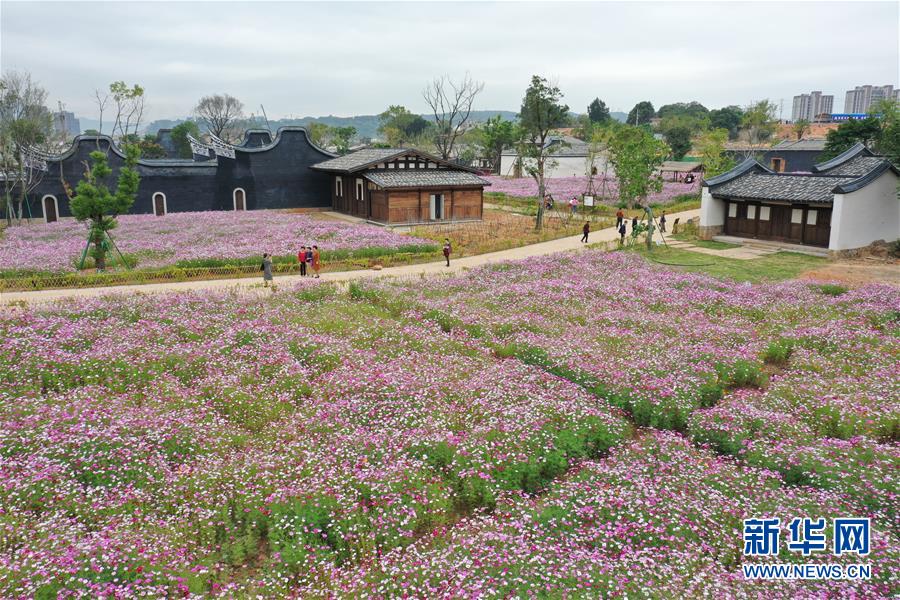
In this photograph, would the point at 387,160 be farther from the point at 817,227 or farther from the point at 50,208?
the point at 817,227

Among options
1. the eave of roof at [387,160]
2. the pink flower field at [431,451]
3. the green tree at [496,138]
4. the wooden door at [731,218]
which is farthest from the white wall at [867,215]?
the green tree at [496,138]

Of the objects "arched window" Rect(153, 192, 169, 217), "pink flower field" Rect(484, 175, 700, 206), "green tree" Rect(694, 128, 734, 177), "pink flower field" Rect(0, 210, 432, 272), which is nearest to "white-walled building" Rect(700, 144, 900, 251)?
"green tree" Rect(694, 128, 734, 177)

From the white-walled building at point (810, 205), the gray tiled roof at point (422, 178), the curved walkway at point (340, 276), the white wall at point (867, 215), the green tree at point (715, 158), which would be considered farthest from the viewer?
the green tree at point (715, 158)

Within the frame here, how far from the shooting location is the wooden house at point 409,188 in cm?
4391

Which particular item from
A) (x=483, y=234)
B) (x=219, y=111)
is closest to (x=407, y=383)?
(x=483, y=234)

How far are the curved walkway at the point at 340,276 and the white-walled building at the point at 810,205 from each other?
277 inches

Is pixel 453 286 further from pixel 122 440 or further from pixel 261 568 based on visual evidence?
pixel 261 568

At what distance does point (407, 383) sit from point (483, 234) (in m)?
26.7

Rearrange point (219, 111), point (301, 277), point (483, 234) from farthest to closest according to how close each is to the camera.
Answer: point (219, 111)
point (483, 234)
point (301, 277)

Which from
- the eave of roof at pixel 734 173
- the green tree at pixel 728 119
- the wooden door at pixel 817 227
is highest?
the green tree at pixel 728 119

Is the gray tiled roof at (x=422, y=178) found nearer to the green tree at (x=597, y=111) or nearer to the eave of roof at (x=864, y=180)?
the eave of roof at (x=864, y=180)

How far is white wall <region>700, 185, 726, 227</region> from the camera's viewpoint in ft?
125

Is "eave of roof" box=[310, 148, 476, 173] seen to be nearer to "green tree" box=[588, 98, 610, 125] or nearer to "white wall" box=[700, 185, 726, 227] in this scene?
"white wall" box=[700, 185, 726, 227]

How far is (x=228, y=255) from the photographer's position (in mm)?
29750
